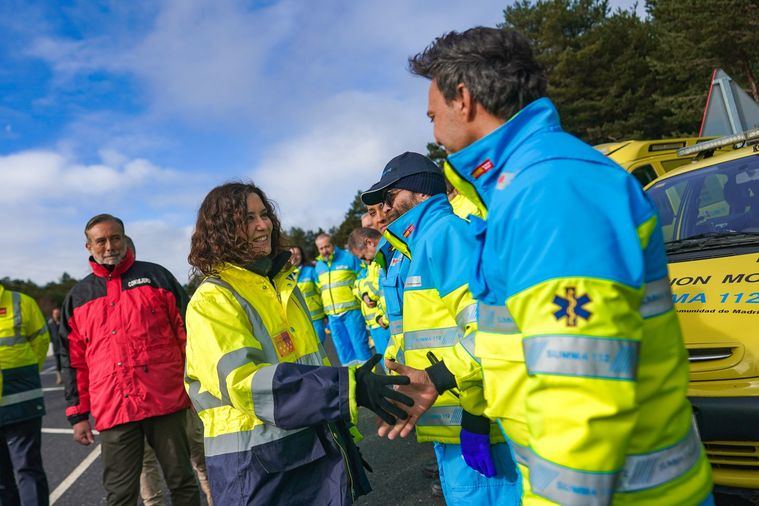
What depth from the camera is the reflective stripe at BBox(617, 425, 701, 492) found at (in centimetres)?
110

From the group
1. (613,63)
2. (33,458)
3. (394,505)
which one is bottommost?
(394,505)

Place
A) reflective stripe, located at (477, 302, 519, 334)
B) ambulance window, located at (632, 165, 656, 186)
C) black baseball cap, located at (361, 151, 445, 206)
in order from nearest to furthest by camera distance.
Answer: reflective stripe, located at (477, 302, 519, 334) → black baseball cap, located at (361, 151, 445, 206) → ambulance window, located at (632, 165, 656, 186)

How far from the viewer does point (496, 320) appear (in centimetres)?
129

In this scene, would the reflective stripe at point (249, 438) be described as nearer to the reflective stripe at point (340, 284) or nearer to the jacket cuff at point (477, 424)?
the jacket cuff at point (477, 424)

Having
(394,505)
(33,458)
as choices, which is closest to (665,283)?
(394,505)

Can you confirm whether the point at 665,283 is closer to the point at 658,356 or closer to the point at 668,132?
the point at 658,356

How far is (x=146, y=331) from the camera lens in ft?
12.0

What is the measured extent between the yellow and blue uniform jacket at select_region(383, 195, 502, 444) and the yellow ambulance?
55.4 inches

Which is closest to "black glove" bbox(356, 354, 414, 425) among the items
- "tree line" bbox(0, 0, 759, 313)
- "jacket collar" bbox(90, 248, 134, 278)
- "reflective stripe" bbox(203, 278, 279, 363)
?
"reflective stripe" bbox(203, 278, 279, 363)

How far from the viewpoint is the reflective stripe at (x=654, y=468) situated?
110 cm

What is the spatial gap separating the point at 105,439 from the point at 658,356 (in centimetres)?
365

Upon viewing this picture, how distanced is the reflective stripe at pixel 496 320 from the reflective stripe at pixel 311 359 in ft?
3.81

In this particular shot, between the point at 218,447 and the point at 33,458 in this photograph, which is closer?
the point at 218,447

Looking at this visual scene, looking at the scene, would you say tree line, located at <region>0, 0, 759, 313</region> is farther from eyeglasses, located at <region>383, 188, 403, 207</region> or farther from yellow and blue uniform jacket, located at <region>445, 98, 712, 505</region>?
yellow and blue uniform jacket, located at <region>445, 98, 712, 505</region>
